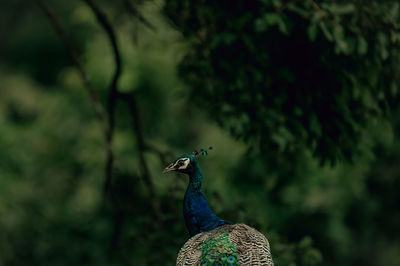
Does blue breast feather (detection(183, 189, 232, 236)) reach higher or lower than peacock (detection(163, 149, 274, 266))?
lower

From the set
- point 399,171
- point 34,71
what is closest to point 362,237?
point 399,171

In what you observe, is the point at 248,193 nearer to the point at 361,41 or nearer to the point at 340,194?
the point at 340,194

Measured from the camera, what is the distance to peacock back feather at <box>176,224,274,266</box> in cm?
269

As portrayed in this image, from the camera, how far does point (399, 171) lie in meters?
9.70

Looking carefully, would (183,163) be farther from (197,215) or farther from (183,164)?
(197,215)

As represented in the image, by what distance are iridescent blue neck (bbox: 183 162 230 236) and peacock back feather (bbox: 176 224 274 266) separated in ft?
1.19

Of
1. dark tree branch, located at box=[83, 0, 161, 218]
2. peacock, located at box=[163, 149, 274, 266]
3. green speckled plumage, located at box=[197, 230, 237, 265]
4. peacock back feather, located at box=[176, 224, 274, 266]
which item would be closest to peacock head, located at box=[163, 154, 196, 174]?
peacock, located at box=[163, 149, 274, 266]

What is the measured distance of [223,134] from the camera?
8.34m

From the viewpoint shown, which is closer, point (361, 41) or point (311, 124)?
point (361, 41)

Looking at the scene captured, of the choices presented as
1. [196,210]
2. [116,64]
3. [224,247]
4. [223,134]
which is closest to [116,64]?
[116,64]

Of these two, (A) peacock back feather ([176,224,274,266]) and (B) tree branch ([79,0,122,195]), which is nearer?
(A) peacock back feather ([176,224,274,266])

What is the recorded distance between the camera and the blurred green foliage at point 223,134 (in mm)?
3820

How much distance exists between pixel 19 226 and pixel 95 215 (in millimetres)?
1152

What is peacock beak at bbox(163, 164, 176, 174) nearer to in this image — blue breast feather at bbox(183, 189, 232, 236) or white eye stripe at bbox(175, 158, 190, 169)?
white eye stripe at bbox(175, 158, 190, 169)
